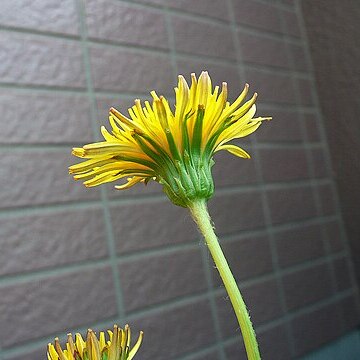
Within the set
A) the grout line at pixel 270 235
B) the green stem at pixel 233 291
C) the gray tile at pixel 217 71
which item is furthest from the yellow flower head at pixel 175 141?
the grout line at pixel 270 235

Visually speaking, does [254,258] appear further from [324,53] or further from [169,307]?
[324,53]

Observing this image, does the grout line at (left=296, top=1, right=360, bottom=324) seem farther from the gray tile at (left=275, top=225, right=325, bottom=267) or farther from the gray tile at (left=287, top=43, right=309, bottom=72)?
the gray tile at (left=275, top=225, right=325, bottom=267)

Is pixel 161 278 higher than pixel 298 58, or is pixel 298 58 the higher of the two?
pixel 298 58

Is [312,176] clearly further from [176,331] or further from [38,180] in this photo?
[38,180]

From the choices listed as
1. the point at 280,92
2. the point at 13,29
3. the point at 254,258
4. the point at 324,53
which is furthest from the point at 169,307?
the point at 324,53

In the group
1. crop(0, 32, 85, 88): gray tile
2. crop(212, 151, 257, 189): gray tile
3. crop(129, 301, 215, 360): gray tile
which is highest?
crop(0, 32, 85, 88): gray tile

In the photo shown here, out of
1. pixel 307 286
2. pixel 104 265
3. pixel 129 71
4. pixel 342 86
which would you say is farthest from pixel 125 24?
pixel 307 286

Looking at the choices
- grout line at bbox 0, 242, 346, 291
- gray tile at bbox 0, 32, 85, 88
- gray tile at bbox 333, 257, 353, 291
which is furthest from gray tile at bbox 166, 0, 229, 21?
gray tile at bbox 333, 257, 353, 291
